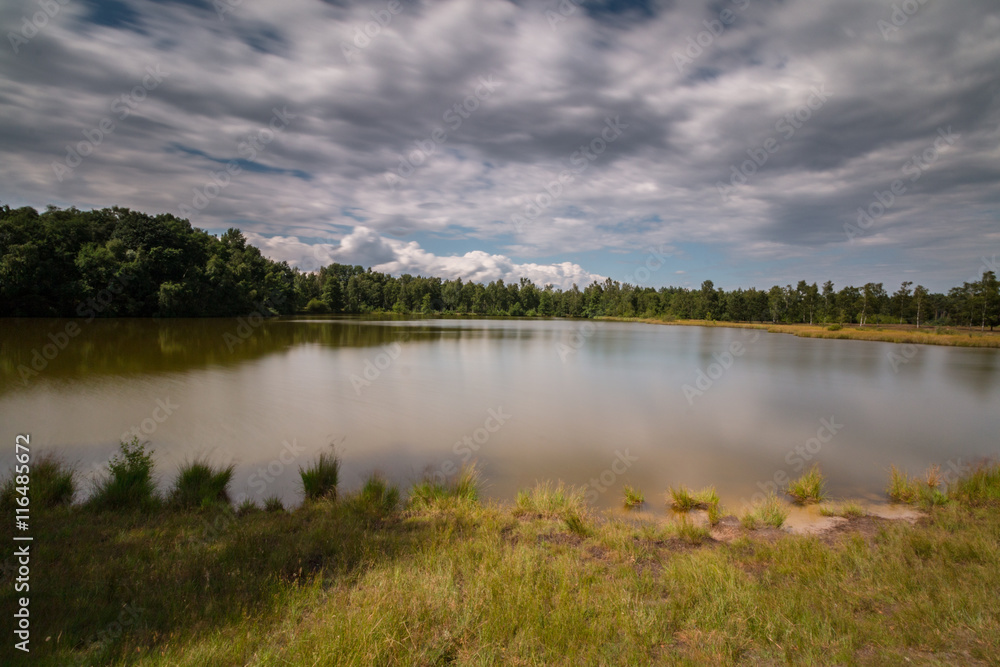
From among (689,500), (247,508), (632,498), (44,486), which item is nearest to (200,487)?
(247,508)

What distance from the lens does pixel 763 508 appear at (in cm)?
685

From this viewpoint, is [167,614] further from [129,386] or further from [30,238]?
[30,238]

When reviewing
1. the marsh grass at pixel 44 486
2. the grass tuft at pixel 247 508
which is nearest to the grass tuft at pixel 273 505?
the grass tuft at pixel 247 508

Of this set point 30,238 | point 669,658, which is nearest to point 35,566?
point 669,658

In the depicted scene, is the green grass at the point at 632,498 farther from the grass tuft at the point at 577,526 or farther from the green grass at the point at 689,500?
the grass tuft at the point at 577,526

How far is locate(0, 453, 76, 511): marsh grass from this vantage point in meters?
5.80

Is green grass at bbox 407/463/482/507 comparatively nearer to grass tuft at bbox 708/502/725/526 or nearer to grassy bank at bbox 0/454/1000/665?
grassy bank at bbox 0/454/1000/665

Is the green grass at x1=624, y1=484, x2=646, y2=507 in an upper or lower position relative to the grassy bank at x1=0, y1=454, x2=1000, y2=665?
lower

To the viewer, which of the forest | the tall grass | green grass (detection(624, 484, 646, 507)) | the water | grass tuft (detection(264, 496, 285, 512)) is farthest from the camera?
the forest

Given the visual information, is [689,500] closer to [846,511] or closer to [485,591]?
[846,511]

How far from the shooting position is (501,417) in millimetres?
13141

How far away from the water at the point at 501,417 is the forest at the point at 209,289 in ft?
98.2

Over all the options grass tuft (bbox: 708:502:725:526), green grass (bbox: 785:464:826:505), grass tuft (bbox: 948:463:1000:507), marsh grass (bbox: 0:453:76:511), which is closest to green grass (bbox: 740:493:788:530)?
grass tuft (bbox: 708:502:725:526)

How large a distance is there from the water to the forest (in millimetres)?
29931
